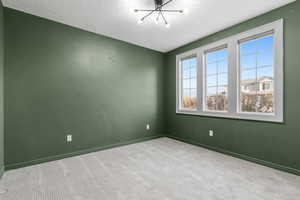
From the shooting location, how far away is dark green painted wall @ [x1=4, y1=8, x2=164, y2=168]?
238 cm

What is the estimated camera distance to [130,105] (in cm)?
380

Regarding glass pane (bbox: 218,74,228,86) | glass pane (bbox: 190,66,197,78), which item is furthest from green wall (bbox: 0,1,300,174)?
glass pane (bbox: 218,74,228,86)

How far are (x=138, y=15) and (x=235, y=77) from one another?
7.32 feet

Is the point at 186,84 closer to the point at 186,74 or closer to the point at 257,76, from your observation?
the point at 186,74

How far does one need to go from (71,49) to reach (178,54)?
273cm

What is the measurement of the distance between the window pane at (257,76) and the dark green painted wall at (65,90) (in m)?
2.41

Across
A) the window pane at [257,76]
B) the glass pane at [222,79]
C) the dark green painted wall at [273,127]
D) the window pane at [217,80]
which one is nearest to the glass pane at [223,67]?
the window pane at [217,80]

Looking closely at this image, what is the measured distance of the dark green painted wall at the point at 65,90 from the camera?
7.82 ft

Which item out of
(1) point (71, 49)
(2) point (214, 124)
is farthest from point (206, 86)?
(1) point (71, 49)

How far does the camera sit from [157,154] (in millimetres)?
3023

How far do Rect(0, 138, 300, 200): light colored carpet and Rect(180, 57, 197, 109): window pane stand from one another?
1517 millimetres

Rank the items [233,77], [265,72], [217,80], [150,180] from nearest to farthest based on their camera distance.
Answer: [150,180] < [265,72] < [233,77] < [217,80]

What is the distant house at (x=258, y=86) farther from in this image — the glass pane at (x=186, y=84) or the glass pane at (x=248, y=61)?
the glass pane at (x=186, y=84)

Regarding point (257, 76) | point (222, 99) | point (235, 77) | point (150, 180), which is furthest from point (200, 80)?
point (150, 180)
